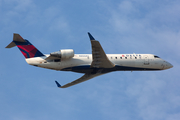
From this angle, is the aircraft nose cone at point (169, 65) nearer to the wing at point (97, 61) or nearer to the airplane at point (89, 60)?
the airplane at point (89, 60)

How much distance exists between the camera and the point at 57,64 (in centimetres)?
3400

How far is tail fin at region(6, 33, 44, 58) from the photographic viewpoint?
33.8 m

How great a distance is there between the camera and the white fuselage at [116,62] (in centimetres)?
3378

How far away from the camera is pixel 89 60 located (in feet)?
116

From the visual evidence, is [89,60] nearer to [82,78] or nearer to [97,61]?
[97,61]

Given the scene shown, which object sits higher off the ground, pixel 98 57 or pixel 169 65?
pixel 98 57

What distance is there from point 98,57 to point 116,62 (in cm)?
383

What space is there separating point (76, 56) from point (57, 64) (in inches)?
113

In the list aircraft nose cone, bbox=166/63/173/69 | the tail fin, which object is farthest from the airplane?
aircraft nose cone, bbox=166/63/173/69

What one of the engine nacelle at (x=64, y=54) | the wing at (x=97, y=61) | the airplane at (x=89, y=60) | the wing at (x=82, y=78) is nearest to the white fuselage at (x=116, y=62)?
the airplane at (x=89, y=60)

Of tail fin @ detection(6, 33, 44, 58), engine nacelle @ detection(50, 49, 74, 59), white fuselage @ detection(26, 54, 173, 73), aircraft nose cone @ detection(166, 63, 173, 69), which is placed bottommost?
aircraft nose cone @ detection(166, 63, 173, 69)

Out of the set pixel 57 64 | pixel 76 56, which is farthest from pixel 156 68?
pixel 57 64

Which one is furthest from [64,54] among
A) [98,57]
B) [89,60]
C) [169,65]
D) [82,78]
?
[169,65]

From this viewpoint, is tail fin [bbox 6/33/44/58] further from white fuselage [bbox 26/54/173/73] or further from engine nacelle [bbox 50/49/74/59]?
engine nacelle [bbox 50/49/74/59]
